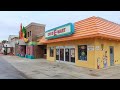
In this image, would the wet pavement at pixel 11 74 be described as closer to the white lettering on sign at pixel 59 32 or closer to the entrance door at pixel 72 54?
the entrance door at pixel 72 54

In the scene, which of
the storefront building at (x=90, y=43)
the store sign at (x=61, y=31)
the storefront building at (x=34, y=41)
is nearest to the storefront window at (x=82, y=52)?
the storefront building at (x=90, y=43)

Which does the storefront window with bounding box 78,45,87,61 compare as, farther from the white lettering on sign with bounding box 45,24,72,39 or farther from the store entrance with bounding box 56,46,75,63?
the white lettering on sign with bounding box 45,24,72,39

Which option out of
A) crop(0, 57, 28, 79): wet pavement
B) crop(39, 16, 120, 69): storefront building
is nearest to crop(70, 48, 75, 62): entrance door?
crop(39, 16, 120, 69): storefront building

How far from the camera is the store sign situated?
680 inches

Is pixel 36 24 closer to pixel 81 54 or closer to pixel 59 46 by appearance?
pixel 59 46

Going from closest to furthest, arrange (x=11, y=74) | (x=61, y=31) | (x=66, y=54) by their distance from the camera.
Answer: (x=11, y=74)
(x=61, y=31)
(x=66, y=54)

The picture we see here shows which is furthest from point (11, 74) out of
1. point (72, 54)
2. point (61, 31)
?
point (61, 31)

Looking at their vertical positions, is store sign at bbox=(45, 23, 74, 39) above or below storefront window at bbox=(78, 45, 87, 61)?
above

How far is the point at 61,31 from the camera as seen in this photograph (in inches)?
755

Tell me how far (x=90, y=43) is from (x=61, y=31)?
17.1 feet

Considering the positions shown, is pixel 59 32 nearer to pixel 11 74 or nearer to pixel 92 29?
pixel 92 29

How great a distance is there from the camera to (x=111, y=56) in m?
16.9

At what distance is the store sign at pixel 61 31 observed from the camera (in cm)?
1728
